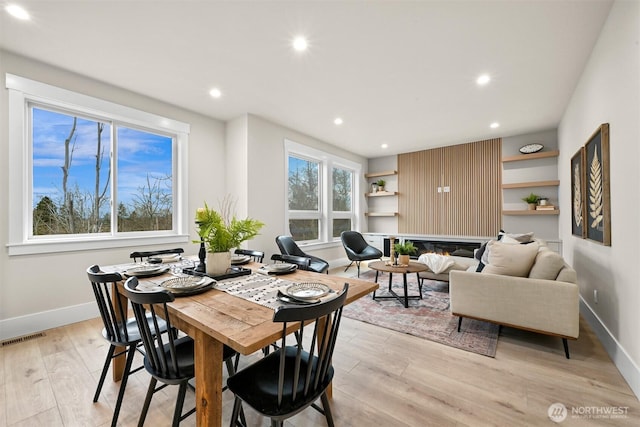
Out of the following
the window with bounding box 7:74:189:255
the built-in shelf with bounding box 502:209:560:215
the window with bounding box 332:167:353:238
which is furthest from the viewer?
the window with bounding box 332:167:353:238

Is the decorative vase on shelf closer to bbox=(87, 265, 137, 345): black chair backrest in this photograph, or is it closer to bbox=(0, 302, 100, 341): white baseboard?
bbox=(87, 265, 137, 345): black chair backrest

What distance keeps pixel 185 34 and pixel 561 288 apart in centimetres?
377

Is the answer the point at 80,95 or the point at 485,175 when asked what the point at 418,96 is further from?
the point at 80,95

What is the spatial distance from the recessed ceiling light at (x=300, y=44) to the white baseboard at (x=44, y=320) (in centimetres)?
Answer: 355

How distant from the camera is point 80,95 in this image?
9.39ft

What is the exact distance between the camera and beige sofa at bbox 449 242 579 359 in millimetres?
2082

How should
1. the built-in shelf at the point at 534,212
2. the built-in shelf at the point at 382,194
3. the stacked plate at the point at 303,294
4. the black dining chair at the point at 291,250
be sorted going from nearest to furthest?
the stacked plate at the point at 303,294, the black dining chair at the point at 291,250, the built-in shelf at the point at 534,212, the built-in shelf at the point at 382,194

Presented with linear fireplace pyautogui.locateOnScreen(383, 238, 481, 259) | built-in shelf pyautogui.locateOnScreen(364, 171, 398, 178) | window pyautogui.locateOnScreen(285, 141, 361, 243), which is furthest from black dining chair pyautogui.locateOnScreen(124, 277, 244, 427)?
built-in shelf pyautogui.locateOnScreen(364, 171, 398, 178)

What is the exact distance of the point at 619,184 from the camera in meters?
1.94

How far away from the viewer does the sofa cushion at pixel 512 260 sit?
2.36 meters

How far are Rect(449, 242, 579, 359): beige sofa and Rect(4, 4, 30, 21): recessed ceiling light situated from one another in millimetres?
4205

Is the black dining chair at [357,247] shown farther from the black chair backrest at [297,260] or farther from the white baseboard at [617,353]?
the white baseboard at [617,353]

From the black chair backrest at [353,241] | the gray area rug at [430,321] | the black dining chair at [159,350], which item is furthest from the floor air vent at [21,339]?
the black chair backrest at [353,241]

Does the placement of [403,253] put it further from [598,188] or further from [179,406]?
[179,406]
